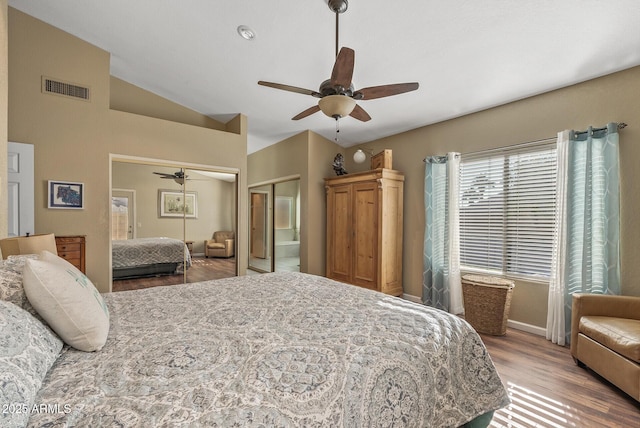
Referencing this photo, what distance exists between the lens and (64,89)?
3508 mm

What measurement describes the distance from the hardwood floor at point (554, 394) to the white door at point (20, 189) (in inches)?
180

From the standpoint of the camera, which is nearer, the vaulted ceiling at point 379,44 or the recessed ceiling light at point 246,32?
the vaulted ceiling at point 379,44

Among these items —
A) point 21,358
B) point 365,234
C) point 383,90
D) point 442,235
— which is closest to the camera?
point 21,358

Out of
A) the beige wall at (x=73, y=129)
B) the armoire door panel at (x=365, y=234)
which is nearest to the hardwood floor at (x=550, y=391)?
the armoire door panel at (x=365, y=234)

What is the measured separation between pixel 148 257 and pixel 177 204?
2.71 feet

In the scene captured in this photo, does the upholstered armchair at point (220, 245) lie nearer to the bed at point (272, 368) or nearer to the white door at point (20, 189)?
the white door at point (20, 189)

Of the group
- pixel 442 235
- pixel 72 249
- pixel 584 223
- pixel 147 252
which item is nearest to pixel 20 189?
pixel 72 249

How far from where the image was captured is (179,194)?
4285mm

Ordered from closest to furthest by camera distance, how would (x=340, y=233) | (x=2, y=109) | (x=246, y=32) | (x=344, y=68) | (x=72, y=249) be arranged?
(x=344, y=68), (x=2, y=109), (x=246, y=32), (x=72, y=249), (x=340, y=233)

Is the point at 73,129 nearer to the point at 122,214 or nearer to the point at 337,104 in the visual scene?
the point at 122,214

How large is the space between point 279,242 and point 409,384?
4.86 meters

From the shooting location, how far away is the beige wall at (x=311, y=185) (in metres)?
4.90

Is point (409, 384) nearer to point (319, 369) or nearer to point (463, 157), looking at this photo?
point (319, 369)

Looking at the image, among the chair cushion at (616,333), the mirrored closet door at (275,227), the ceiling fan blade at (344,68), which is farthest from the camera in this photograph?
the mirrored closet door at (275,227)
